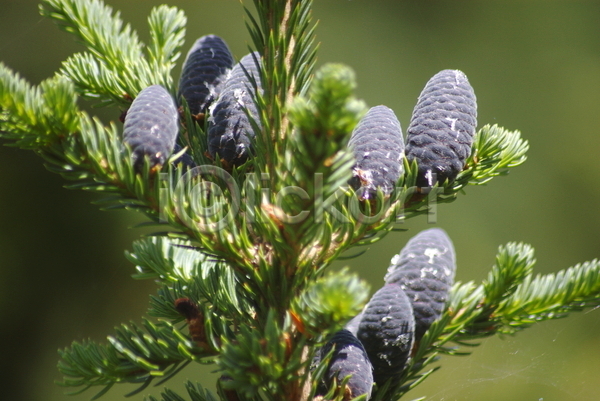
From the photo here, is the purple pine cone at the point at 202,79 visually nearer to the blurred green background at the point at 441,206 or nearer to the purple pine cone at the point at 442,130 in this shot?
the purple pine cone at the point at 442,130

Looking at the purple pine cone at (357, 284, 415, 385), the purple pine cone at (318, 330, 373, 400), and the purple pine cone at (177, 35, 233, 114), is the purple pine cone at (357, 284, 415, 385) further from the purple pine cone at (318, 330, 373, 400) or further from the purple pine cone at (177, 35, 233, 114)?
the purple pine cone at (177, 35, 233, 114)

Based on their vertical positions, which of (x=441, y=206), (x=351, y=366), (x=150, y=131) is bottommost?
(x=351, y=366)

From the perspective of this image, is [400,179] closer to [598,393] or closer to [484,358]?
[484,358]

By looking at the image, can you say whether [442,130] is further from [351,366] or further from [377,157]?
[351,366]

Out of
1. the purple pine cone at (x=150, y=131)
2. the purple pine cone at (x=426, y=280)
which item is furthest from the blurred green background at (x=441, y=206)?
the purple pine cone at (x=150, y=131)

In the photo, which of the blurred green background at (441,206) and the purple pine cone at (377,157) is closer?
the purple pine cone at (377,157)

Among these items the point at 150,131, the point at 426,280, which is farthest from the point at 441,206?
the point at 150,131

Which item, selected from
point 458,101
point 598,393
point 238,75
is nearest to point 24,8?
point 238,75
